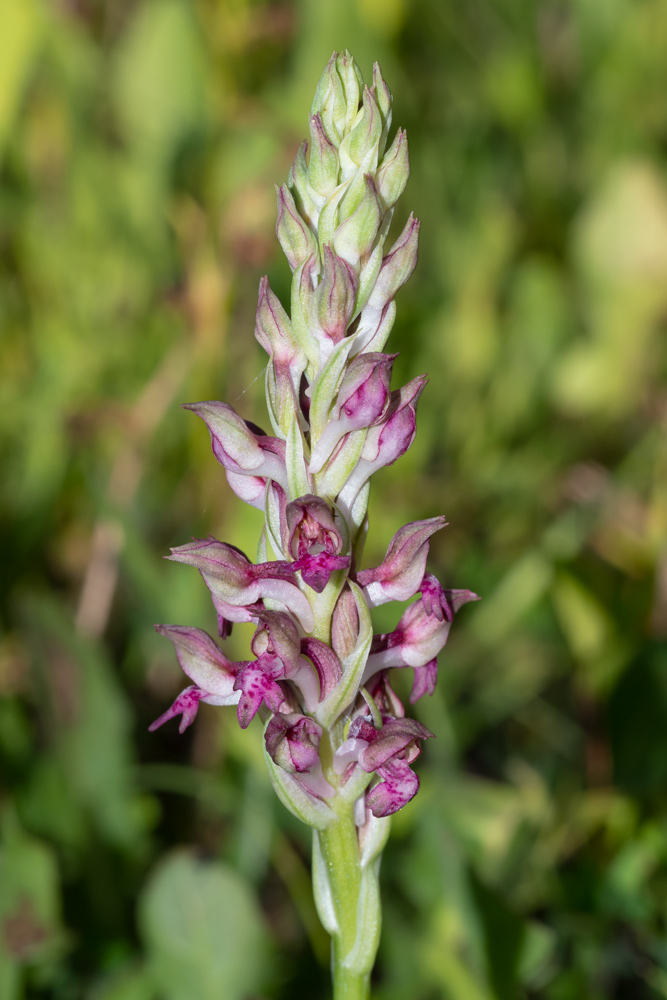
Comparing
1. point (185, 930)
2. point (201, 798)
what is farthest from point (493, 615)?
point (185, 930)

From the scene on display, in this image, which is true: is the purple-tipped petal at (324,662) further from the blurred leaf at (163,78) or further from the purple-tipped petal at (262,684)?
the blurred leaf at (163,78)

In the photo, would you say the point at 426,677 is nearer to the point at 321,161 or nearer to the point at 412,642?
the point at 412,642

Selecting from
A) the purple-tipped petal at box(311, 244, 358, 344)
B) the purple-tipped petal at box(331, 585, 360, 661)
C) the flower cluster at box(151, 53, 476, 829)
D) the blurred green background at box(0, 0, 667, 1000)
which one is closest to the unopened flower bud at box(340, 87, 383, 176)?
the flower cluster at box(151, 53, 476, 829)

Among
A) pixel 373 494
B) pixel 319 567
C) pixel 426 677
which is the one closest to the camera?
pixel 319 567

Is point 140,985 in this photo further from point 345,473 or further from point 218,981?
point 345,473

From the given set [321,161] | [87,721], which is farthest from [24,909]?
[321,161]

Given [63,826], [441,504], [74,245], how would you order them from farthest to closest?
[74,245] → [441,504] → [63,826]
